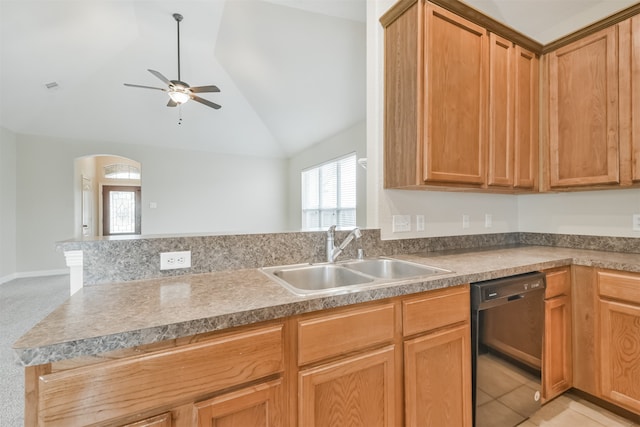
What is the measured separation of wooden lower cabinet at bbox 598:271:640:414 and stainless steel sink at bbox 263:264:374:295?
1.43 meters

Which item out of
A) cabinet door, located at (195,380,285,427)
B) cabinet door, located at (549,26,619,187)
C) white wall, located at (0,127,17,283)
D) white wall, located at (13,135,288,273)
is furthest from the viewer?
white wall, located at (13,135,288,273)

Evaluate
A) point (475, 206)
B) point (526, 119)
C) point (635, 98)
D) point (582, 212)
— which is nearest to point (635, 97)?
point (635, 98)

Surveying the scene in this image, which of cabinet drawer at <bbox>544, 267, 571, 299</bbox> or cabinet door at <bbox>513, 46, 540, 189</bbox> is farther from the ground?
cabinet door at <bbox>513, 46, 540, 189</bbox>

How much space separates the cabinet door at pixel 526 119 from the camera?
198 cm

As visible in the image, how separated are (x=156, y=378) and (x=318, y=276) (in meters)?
0.91

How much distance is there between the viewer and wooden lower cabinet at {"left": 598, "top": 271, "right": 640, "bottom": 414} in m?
1.48

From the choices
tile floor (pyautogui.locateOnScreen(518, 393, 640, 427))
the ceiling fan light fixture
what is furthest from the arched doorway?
tile floor (pyautogui.locateOnScreen(518, 393, 640, 427))

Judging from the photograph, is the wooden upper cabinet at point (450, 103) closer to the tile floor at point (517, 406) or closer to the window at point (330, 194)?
the tile floor at point (517, 406)

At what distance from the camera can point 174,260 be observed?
1301 mm

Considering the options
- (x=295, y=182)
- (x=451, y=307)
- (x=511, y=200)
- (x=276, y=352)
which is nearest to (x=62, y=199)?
(x=295, y=182)

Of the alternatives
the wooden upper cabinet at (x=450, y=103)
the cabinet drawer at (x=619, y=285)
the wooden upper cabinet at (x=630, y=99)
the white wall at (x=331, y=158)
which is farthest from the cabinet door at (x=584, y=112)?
the white wall at (x=331, y=158)

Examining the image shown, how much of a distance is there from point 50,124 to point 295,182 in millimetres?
4903

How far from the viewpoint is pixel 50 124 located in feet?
17.0

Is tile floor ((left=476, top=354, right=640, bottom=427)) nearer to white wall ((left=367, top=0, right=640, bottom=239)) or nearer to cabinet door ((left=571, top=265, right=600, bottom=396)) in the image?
cabinet door ((left=571, top=265, right=600, bottom=396))
